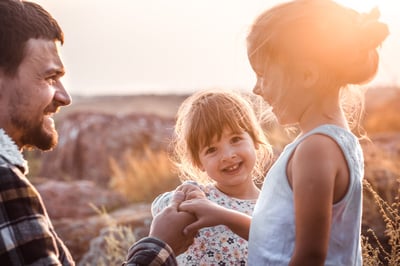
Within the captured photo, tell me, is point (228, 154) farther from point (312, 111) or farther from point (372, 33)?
point (372, 33)

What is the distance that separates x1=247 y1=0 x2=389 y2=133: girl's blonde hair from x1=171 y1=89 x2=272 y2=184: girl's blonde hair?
48.1 inches

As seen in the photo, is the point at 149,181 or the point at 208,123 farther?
the point at 149,181

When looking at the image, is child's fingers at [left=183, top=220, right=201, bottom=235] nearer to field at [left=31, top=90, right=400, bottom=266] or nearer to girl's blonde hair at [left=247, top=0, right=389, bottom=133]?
girl's blonde hair at [left=247, top=0, right=389, bottom=133]

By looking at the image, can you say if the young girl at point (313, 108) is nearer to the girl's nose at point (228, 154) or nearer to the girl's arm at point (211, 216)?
the girl's arm at point (211, 216)

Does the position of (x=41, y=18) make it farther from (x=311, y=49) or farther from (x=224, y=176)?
(x=224, y=176)

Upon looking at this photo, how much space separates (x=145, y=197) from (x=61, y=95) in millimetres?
6832

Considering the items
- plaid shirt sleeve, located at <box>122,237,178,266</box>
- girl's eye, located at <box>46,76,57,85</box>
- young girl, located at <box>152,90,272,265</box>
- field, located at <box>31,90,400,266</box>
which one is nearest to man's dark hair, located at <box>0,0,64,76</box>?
girl's eye, located at <box>46,76,57,85</box>

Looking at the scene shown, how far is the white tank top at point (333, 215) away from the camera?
7.23 ft

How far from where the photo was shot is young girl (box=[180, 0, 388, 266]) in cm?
213

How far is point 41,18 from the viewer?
8.62 feet

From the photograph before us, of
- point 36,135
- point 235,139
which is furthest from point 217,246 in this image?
point 36,135

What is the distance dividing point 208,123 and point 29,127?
47.8 inches

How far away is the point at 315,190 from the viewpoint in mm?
2076

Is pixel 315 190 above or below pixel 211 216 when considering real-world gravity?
above
